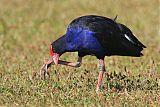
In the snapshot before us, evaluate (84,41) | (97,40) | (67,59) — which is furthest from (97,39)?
(67,59)

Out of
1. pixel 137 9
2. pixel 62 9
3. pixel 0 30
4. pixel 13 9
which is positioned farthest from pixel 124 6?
pixel 0 30

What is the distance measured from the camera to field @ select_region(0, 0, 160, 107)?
770 cm

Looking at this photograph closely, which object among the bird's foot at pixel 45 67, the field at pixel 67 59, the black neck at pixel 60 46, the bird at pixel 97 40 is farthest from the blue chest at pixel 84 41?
the bird's foot at pixel 45 67

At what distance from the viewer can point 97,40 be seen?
321 inches

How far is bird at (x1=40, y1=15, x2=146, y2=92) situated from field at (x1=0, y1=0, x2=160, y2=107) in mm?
462

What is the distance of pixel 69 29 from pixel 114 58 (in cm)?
368

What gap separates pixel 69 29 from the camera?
8312 millimetres

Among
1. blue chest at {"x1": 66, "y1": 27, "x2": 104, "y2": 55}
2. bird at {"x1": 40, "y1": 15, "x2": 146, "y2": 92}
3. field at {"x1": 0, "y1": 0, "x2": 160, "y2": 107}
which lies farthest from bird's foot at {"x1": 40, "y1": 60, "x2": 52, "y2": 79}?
blue chest at {"x1": 66, "y1": 27, "x2": 104, "y2": 55}

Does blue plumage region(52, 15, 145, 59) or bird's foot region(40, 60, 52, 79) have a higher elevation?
blue plumage region(52, 15, 145, 59)

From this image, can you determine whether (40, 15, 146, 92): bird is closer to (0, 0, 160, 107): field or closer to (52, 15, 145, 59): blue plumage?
(52, 15, 145, 59): blue plumage

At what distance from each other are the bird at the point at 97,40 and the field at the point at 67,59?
46cm

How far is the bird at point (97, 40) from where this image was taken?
8.15 meters

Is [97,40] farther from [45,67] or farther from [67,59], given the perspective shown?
[67,59]

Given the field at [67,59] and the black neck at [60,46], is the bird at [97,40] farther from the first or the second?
the field at [67,59]
